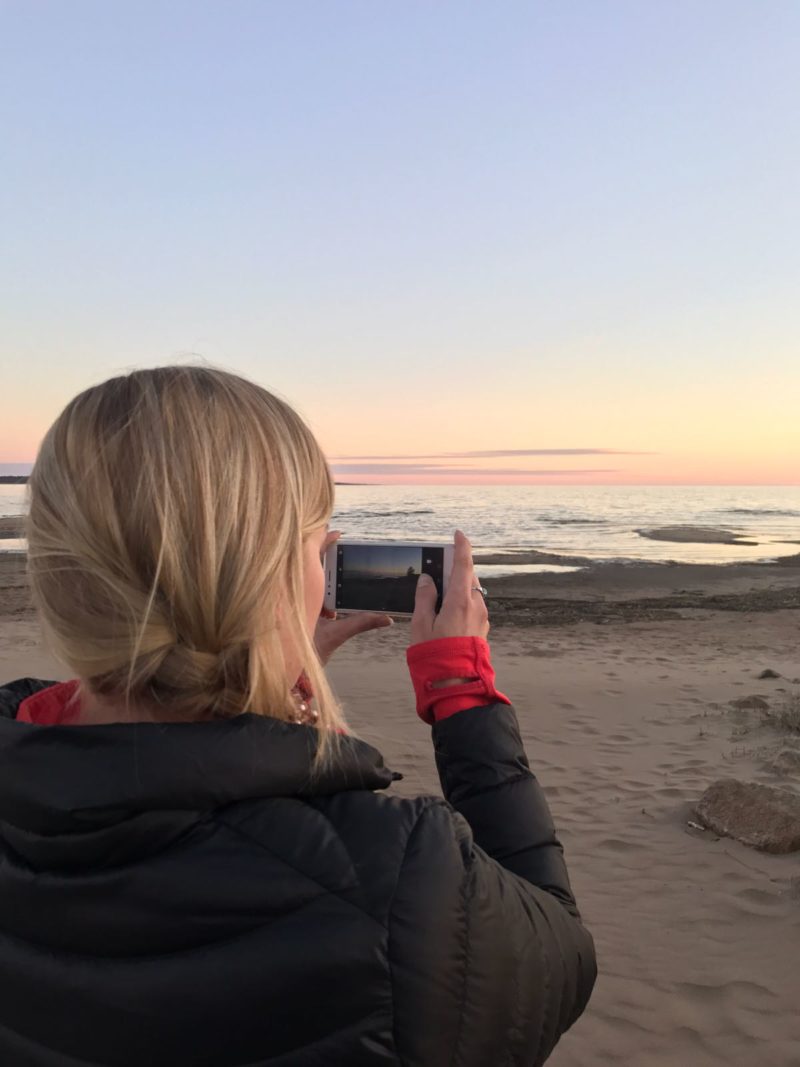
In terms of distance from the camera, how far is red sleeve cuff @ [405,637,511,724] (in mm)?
1370

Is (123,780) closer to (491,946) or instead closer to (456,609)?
(491,946)

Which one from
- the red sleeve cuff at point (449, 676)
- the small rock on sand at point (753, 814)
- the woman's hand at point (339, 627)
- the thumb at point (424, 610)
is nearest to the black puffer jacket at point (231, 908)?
the red sleeve cuff at point (449, 676)

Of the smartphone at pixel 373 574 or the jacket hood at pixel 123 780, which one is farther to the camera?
the smartphone at pixel 373 574

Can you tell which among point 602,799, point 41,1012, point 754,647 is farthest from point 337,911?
point 754,647

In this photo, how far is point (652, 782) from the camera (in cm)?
593

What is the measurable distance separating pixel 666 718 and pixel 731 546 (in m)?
28.7

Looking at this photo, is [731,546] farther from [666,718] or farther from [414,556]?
[414,556]

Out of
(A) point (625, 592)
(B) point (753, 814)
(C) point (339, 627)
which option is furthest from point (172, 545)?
(A) point (625, 592)

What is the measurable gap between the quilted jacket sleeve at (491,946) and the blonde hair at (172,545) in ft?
0.66

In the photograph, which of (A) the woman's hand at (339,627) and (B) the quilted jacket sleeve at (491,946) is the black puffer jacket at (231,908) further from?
(A) the woman's hand at (339,627)

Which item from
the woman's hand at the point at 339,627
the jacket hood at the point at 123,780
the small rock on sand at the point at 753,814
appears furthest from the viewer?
the small rock on sand at the point at 753,814

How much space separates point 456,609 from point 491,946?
1.87 feet

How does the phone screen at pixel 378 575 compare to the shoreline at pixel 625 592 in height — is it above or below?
above

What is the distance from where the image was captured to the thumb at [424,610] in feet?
4.81
